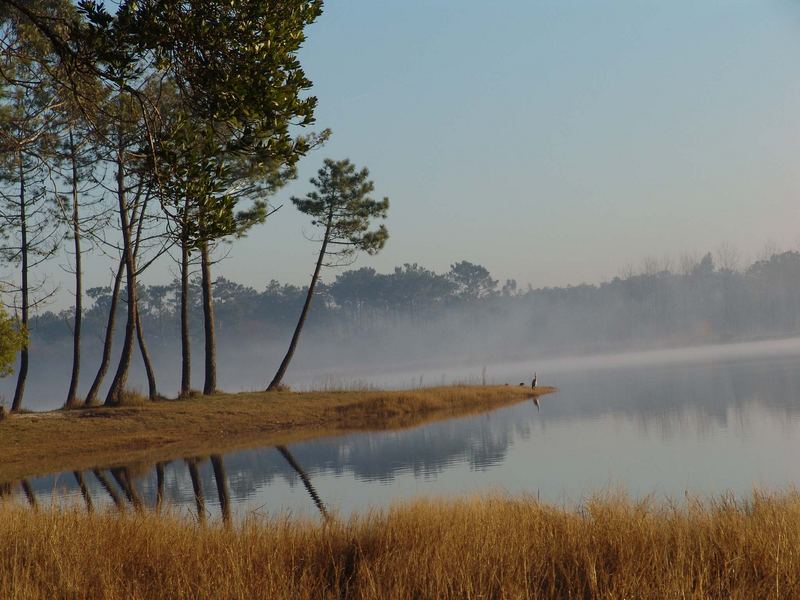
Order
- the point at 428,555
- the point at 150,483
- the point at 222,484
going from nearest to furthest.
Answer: the point at 428,555
the point at 222,484
the point at 150,483

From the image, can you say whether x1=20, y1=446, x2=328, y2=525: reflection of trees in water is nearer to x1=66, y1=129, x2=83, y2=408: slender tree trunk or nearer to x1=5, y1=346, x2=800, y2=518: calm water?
x1=5, y1=346, x2=800, y2=518: calm water

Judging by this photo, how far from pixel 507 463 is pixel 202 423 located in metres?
13.2

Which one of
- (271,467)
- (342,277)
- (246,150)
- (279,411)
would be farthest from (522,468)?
(342,277)

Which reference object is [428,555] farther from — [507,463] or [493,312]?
[493,312]

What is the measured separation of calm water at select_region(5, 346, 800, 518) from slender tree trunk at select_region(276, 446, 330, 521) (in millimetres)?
71

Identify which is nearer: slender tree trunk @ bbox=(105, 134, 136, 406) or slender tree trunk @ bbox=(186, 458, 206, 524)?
slender tree trunk @ bbox=(186, 458, 206, 524)

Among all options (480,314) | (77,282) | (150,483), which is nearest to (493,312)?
(480,314)

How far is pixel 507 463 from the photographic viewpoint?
64.1ft

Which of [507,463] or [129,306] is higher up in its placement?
[129,306]

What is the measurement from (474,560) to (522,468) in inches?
443

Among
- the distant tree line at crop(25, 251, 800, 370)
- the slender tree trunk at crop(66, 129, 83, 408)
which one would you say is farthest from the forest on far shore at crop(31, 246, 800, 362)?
the slender tree trunk at crop(66, 129, 83, 408)

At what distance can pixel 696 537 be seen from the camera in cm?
833

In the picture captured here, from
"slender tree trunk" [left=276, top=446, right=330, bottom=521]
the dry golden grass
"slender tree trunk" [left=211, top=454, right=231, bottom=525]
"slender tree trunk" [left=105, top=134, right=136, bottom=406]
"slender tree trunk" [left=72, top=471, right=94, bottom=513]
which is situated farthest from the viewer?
"slender tree trunk" [left=105, top=134, right=136, bottom=406]

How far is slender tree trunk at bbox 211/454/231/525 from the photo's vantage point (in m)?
15.3
